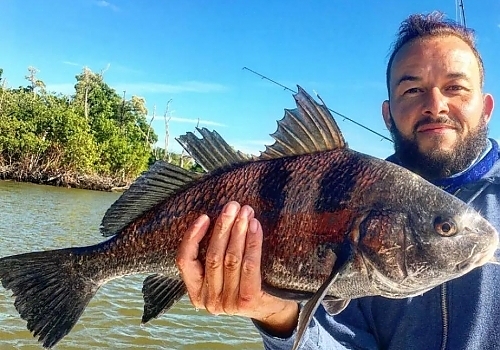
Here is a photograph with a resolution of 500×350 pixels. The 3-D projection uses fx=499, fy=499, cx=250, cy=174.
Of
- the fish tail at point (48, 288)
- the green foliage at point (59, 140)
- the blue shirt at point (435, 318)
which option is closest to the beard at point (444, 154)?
the blue shirt at point (435, 318)

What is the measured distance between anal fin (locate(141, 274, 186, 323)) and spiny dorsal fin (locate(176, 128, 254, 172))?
54 centimetres

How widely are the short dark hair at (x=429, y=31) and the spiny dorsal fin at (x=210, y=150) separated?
62.0 inches

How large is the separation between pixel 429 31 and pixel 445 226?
5.53 feet

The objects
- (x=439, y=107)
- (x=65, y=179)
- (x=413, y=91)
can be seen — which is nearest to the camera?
(x=439, y=107)

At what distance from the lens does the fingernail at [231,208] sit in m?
2.04

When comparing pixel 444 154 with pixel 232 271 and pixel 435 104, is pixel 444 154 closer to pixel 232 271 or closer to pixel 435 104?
pixel 435 104

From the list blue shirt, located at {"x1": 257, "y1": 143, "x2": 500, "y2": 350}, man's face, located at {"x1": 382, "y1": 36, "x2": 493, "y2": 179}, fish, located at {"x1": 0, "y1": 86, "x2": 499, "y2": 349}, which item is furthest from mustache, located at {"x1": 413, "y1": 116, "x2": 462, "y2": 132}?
fish, located at {"x1": 0, "y1": 86, "x2": 499, "y2": 349}

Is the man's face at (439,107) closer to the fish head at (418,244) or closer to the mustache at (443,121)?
the mustache at (443,121)

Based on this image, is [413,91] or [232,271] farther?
[413,91]

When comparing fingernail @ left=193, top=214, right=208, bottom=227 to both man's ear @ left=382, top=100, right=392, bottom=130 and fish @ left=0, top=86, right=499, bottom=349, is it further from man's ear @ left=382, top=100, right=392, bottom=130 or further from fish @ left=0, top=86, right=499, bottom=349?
man's ear @ left=382, top=100, right=392, bottom=130

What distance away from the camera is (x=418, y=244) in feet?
6.42

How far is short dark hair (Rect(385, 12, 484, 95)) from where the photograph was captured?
125 inches

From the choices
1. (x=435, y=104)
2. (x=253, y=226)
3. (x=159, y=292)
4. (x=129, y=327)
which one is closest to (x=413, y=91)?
(x=435, y=104)

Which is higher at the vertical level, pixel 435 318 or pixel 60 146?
pixel 60 146
